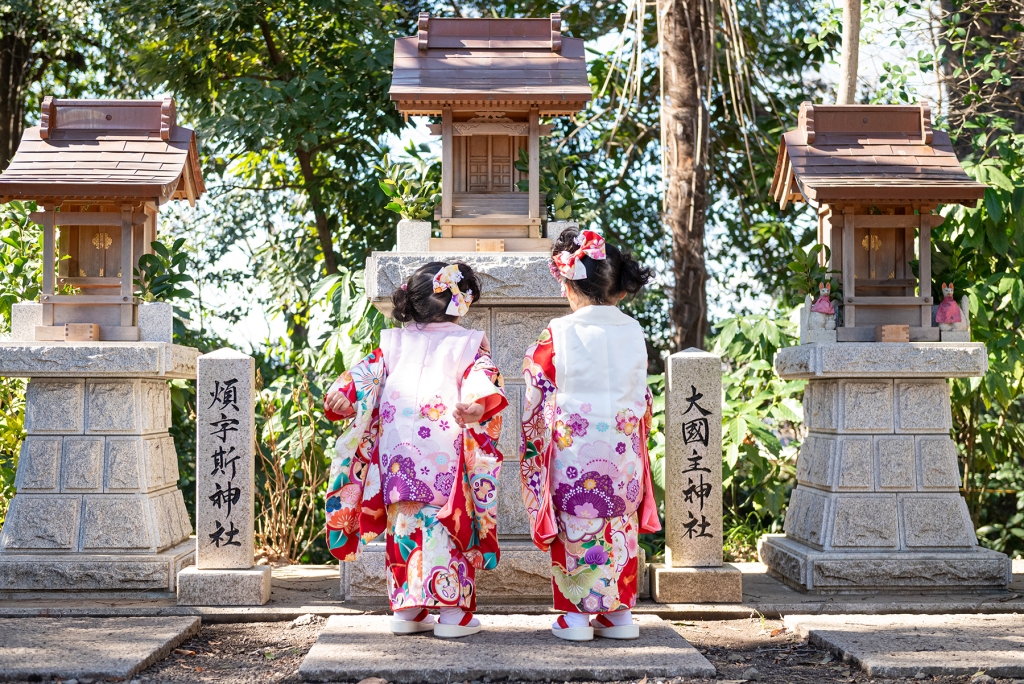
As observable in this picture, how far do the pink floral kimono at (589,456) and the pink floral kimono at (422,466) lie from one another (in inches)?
7.6

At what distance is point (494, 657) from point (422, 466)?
30.7 inches

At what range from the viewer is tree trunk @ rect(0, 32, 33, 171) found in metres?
9.25

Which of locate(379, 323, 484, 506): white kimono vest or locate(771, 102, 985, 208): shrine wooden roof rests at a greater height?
locate(771, 102, 985, 208): shrine wooden roof

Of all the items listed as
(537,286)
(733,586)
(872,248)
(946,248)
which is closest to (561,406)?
(537,286)

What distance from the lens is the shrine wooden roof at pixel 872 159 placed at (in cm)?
468

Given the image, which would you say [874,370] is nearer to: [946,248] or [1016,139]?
[946,248]

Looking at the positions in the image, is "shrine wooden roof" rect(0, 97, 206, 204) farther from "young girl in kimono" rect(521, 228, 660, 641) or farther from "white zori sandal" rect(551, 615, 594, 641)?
"white zori sandal" rect(551, 615, 594, 641)

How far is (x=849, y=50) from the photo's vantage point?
5938mm

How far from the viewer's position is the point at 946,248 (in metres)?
5.41

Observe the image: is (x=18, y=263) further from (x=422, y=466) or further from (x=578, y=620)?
(x=578, y=620)

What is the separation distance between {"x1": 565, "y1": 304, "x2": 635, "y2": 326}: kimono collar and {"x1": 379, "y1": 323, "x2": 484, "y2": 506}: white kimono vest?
1.42ft

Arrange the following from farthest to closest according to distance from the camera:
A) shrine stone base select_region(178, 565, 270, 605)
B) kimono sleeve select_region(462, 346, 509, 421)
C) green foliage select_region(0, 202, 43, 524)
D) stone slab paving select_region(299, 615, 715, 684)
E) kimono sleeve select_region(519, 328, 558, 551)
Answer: green foliage select_region(0, 202, 43, 524), shrine stone base select_region(178, 565, 270, 605), kimono sleeve select_region(519, 328, 558, 551), kimono sleeve select_region(462, 346, 509, 421), stone slab paving select_region(299, 615, 715, 684)

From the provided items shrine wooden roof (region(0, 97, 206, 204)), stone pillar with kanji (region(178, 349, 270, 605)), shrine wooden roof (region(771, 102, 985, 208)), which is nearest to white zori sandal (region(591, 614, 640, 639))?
stone pillar with kanji (region(178, 349, 270, 605))

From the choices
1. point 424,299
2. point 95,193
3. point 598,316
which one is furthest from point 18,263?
point 598,316
